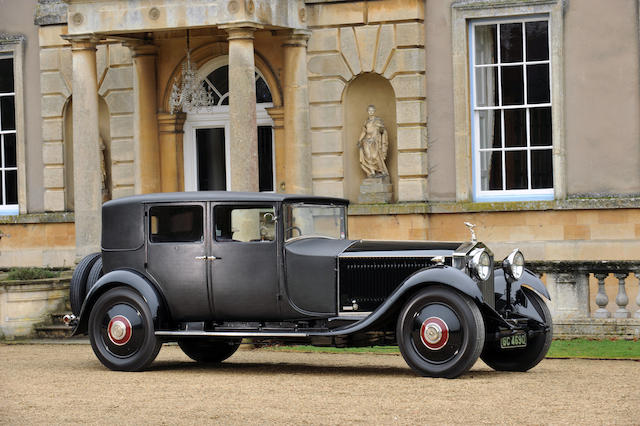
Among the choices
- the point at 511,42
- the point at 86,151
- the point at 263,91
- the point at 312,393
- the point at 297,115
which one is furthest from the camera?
the point at 263,91

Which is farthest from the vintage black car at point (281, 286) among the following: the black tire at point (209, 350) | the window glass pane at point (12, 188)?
the window glass pane at point (12, 188)

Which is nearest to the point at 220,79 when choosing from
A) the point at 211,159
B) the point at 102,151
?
the point at 211,159

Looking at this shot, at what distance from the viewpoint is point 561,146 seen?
58.6ft

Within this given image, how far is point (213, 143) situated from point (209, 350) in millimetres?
8013

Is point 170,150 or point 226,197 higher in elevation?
point 170,150

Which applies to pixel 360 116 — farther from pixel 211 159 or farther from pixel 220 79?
pixel 211 159

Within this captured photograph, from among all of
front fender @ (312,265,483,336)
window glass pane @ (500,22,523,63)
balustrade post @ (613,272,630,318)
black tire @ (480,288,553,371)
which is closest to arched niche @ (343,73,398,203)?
window glass pane @ (500,22,523,63)

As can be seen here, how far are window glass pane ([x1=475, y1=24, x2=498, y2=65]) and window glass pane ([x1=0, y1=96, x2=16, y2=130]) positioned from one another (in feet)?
25.7

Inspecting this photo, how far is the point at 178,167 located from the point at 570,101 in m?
6.14

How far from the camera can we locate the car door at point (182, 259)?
1171 centimetres

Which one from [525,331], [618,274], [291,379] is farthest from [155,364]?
[618,274]

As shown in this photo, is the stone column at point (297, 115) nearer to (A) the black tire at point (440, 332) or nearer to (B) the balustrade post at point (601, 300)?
(B) the balustrade post at point (601, 300)

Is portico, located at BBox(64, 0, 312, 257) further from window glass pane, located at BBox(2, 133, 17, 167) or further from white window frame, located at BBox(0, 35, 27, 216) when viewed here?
window glass pane, located at BBox(2, 133, 17, 167)

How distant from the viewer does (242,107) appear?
56.6 feet
